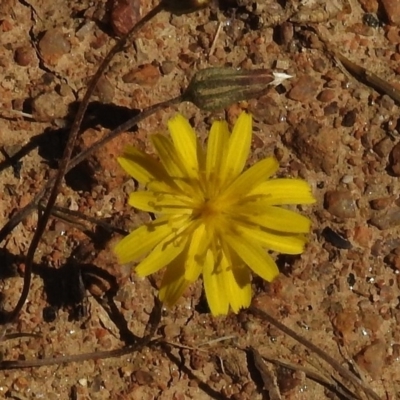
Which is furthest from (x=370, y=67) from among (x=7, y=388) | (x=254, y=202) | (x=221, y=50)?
(x=7, y=388)

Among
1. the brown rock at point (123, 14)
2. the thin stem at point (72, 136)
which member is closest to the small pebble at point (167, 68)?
the brown rock at point (123, 14)

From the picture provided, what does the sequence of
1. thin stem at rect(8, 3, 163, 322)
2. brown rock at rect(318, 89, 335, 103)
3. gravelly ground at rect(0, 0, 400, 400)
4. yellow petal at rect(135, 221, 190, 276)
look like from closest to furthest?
thin stem at rect(8, 3, 163, 322), yellow petal at rect(135, 221, 190, 276), gravelly ground at rect(0, 0, 400, 400), brown rock at rect(318, 89, 335, 103)

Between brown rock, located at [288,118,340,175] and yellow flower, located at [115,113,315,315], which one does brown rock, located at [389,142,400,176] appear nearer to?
brown rock, located at [288,118,340,175]

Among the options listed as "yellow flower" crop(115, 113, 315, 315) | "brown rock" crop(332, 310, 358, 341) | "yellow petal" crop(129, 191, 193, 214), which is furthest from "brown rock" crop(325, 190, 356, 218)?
Answer: "yellow petal" crop(129, 191, 193, 214)

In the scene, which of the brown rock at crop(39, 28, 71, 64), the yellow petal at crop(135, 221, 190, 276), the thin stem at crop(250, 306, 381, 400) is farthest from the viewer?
the brown rock at crop(39, 28, 71, 64)

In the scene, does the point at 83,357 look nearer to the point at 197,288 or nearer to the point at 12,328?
the point at 12,328

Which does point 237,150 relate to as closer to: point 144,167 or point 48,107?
point 144,167
